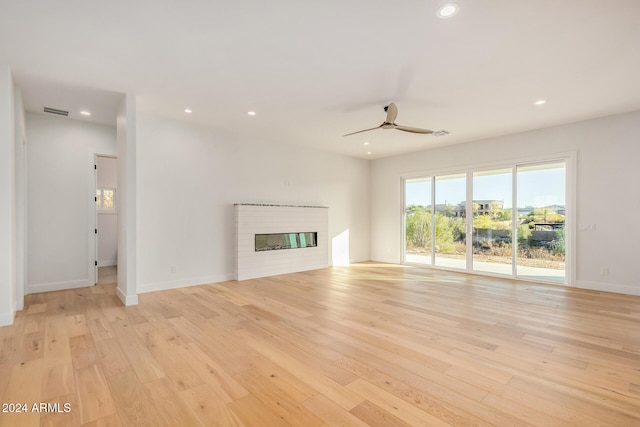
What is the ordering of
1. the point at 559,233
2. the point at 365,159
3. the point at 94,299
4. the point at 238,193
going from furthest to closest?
the point at 365,159
the point at 238,193
the point at 559,233
the point at 94,299

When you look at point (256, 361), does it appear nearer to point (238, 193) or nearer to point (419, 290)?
point (419, 290)

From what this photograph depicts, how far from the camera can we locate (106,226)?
7324 mm

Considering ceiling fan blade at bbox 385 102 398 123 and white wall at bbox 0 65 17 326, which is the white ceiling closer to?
ceiling fan blade at bbox 385 102 398 123

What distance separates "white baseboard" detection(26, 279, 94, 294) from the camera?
187 inches

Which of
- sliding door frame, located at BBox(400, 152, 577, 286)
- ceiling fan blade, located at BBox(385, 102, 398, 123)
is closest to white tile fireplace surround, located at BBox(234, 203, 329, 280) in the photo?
sliding door frame, located at BBox(400, 152, 577, 286)

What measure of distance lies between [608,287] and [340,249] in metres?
5.06

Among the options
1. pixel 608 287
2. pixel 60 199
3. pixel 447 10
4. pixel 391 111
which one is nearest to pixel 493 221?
pixel 608 287

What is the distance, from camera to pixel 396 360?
2.53 meters

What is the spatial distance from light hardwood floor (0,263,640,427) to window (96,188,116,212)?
3332 mm

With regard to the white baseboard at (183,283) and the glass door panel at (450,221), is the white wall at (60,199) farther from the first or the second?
the glass door panel at (450,221)

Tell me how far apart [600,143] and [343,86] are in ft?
14.8

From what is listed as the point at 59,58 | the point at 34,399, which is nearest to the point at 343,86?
the point at 59,58

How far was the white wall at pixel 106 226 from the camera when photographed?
7.24 meters

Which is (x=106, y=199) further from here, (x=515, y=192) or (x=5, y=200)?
(x=515, y=192)
